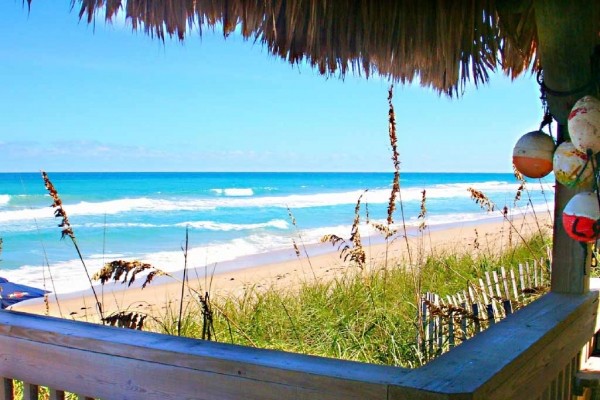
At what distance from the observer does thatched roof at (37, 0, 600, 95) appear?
1.92 metres

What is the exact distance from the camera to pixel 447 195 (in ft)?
92.6

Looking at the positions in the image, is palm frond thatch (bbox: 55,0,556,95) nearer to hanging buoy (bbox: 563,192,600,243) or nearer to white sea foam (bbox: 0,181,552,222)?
hanging buoy (bbox: 563,192,600,243)

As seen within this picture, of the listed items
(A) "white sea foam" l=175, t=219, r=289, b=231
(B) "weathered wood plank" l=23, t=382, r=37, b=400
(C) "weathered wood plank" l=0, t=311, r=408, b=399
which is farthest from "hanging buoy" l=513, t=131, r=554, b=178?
(A) "white sea foam" l=175, t=219, r=289, b=231

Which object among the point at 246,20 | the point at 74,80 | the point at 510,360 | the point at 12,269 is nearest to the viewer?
the point at 510,360

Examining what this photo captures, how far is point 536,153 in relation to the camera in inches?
66.5

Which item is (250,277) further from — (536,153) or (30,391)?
(30,391)

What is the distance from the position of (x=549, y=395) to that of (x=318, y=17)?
4.54ft

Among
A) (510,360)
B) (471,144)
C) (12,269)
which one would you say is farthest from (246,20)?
(471,144)

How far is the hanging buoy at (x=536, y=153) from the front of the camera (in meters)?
1.69

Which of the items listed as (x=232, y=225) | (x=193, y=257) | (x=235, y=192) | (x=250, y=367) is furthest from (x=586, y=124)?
(x=235, y=192)

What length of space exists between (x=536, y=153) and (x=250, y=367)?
110 cm

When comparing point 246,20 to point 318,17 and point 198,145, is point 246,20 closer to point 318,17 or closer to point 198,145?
point 318,17

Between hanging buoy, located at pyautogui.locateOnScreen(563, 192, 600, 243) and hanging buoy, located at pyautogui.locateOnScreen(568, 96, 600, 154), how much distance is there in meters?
0.12

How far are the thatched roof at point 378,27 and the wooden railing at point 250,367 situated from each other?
1014mm
